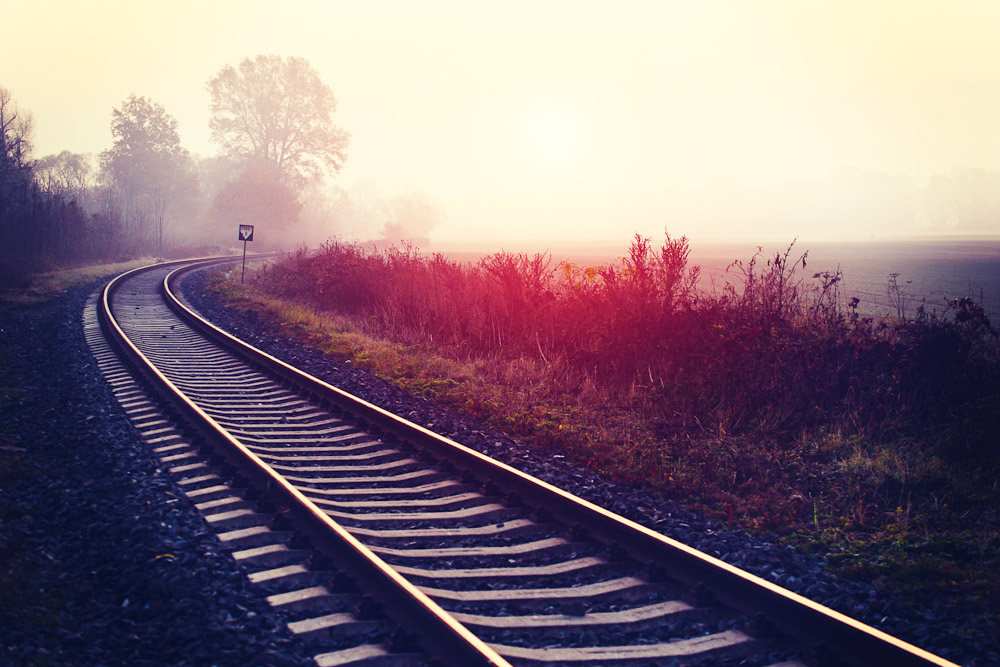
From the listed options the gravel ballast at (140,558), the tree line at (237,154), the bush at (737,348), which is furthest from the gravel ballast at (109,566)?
the tree line at (237,154)

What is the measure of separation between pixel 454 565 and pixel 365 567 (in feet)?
2.03

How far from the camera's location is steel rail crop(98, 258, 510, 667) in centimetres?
281

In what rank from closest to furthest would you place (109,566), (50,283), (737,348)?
(109,566) → (737,348) → (50,283)

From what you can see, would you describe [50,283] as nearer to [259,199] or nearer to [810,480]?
[810,480]

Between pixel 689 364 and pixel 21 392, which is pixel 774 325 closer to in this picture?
pixel 689 364

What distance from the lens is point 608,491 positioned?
5.19m

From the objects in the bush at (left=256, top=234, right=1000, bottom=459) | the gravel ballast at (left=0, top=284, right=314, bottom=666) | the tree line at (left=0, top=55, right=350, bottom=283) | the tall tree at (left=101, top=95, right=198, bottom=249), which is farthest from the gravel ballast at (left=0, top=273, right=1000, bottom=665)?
the tall tree at (left=101, top=95, right=198, bottom=249)

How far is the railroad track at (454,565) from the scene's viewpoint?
3.02 metres

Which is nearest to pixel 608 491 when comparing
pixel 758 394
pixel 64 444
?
pixel 758 394

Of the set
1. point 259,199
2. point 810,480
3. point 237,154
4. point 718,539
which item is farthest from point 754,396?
point 237,154

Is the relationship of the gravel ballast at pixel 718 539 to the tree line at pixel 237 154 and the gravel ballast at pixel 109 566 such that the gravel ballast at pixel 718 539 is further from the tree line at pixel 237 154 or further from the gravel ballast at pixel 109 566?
the tree line at pixel 237 154

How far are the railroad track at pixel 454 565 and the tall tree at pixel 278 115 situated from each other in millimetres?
52666

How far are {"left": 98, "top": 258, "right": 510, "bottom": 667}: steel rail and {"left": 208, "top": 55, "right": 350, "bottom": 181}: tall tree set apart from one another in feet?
174

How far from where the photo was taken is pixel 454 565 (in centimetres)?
389
